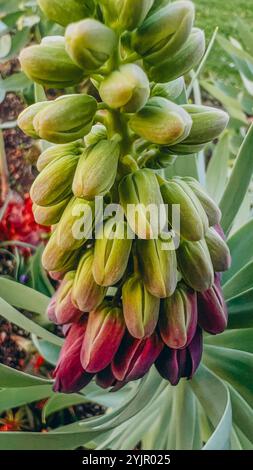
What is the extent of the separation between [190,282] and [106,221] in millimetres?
93

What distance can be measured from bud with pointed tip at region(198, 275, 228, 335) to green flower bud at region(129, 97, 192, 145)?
0.55 feet

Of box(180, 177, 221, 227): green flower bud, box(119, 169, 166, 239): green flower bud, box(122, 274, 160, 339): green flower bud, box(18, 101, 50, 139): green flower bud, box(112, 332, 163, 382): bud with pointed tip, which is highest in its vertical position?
box(18, 101, 50, 139): green flower bud

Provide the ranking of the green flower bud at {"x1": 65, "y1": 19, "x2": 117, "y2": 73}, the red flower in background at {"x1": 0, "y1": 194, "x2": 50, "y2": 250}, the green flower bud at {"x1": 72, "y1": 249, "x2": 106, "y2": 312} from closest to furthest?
1. the green flower bud at {"x1": 65, "y1": 19, "x2": 117, "y2": 73}
2. the green flower bud at {"x1": 72, "y1": 249, "x2": 106, "y2": 312}
3. the red flower in background at {"x1": 0, "y1": 194, "x2": 50, "y2": 250}

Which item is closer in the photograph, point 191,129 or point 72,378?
point 191,129

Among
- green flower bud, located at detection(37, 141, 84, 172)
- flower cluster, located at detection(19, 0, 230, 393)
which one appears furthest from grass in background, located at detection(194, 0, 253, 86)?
green flower bud, located at detection(37, 141, 84, 172)

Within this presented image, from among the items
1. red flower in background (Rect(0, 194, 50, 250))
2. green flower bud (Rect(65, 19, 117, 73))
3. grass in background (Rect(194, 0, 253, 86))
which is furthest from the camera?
red flower in background (Rect(0, 194, 50, 250))

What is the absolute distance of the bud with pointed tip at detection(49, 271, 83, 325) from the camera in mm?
561

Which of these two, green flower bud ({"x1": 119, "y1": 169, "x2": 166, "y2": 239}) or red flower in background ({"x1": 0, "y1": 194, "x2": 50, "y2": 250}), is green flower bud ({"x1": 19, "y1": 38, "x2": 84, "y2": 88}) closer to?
green flower bud ({"x1": 119, "y1": 169, "x2": 166, "y2": 239})

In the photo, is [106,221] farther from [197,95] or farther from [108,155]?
[197,95]

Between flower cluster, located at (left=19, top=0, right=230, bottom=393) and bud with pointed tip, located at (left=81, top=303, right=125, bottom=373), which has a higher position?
flower cluster, located at (left=19, top=0, right=230, bottom=393)

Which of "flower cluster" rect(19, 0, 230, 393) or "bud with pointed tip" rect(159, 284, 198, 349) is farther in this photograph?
"bud with pointed tip" rect(159, 284, 198, 349)

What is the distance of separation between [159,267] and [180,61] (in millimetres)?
158

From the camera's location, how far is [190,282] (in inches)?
21.3
